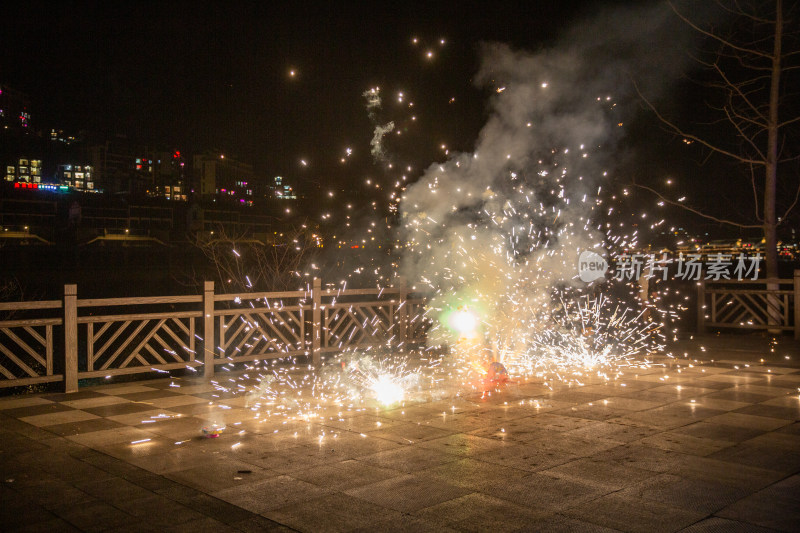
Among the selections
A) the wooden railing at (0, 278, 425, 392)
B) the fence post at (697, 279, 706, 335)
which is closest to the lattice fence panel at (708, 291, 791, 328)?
the fence post at (697, 279, 706, 335)

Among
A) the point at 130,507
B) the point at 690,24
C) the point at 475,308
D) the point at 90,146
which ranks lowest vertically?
the point at 130,507

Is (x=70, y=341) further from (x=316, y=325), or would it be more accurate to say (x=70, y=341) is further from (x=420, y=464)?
(x=420, y=464)

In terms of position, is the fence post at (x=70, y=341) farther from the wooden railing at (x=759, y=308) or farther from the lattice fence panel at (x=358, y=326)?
the wooden railing at (x=759, y=308)

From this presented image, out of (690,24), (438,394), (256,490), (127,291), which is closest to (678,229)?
(690,24)

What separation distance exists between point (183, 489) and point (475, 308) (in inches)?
240

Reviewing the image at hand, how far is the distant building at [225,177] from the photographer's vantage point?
173ft

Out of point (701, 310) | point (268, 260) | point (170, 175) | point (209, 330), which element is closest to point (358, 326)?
point (209, 330)

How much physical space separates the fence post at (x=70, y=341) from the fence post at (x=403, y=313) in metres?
5.51

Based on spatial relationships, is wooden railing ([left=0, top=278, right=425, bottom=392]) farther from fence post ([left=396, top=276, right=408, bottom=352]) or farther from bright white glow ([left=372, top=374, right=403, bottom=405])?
bright white glow ([left=372, top=374, right=403, bottom=405])

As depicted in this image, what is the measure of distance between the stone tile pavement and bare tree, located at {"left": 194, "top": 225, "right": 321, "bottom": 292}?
10.3 metres

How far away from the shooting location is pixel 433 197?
1062 centimetres

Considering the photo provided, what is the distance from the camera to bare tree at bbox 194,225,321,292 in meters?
17.9

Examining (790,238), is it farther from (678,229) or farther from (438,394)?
(438,394)

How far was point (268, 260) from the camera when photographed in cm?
1902
